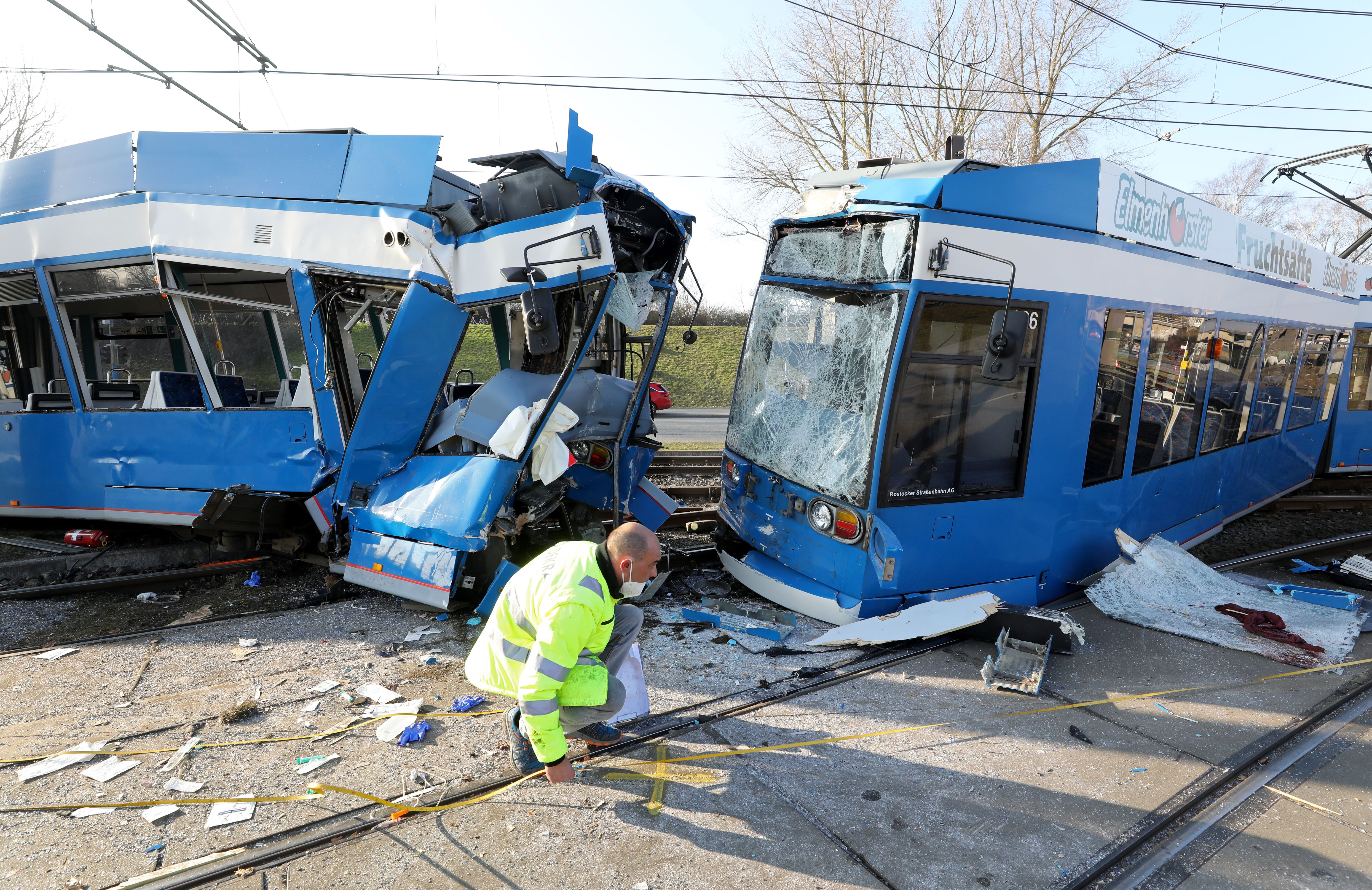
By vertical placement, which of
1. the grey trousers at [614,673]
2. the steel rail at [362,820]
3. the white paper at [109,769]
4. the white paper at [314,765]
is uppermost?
the grey trousers at [614,673]

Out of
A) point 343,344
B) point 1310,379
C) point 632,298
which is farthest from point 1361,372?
point 343,344

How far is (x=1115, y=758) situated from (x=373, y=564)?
15.2 ft

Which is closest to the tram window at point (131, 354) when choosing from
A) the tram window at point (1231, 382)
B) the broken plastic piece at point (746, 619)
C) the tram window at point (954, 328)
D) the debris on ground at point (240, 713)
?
the debris on ground at point (240, 713)

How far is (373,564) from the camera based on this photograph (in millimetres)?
5078

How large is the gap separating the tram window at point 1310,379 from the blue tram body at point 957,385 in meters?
3.71

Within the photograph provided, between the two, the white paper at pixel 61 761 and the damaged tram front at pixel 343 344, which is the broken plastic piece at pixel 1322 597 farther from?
the white paper at pixel 61 761

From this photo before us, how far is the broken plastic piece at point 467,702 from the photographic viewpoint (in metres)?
3.96

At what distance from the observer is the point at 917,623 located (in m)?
4.65

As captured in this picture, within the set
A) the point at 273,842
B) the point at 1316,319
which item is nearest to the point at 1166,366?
the point at 1316,319

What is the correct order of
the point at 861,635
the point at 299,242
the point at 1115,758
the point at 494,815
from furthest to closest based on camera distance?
the point at 299,242, the point at 861,635, the point at 1115,758, the point at 494,815

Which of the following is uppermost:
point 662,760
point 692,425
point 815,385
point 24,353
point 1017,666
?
point 815,385

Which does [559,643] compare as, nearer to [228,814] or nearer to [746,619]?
[228,814]

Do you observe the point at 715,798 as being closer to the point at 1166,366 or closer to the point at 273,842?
the point at 273,842

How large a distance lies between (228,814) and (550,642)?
62.1 inches
